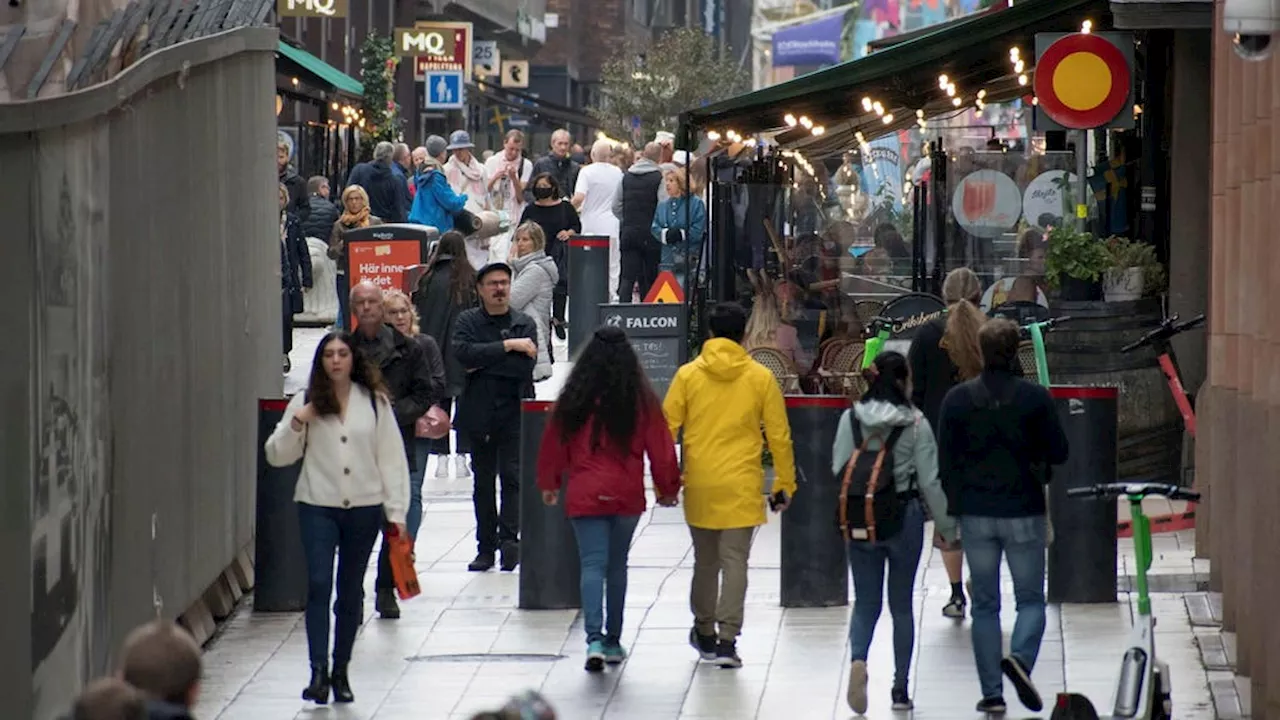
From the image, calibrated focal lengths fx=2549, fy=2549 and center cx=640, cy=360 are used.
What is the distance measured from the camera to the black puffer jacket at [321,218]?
90.0ft

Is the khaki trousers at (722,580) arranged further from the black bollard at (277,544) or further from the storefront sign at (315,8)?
the storefront sign at (315,8)

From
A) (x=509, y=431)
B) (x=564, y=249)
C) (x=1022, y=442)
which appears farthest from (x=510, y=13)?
(x=1022, y=442)

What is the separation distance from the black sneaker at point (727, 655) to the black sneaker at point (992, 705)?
148 centimetres

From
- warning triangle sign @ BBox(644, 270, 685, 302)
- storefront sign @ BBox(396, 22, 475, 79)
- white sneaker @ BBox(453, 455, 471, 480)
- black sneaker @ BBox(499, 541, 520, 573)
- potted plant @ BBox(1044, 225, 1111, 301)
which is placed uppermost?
storefront sign @ BBox(396, 22, 475, 79)

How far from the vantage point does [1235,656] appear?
12.0m

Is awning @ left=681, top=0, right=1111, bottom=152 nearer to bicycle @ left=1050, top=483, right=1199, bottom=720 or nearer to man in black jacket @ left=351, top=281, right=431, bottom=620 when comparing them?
man in black jacket @ left=351, top=281, right=431, bottom=620

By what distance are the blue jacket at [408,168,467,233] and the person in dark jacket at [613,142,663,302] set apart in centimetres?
185

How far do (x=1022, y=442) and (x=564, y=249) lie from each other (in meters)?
16.6

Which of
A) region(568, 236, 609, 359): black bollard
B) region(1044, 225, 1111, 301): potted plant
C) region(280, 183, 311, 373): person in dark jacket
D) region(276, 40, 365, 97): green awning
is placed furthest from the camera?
region(276, 40, 365, 97): green awning

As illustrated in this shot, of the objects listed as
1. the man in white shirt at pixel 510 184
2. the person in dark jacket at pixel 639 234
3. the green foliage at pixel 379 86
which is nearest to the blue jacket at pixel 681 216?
the person in dark jacket at pixel 639 234

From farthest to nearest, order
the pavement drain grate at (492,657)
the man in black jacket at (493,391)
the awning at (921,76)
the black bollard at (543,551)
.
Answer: the awning at (921,76) → the man in black jacket at (493,391) → the black bollard at (543,551) → the pavement drain grate at (492,657)

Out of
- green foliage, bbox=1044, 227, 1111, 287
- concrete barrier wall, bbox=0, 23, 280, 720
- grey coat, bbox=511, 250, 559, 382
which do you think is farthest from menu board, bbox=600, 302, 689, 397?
concrete barrier wall, bbox=0, 23, 280, 720

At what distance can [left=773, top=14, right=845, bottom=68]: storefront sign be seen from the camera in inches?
2709

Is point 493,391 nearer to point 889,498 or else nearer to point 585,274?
point 889,498
